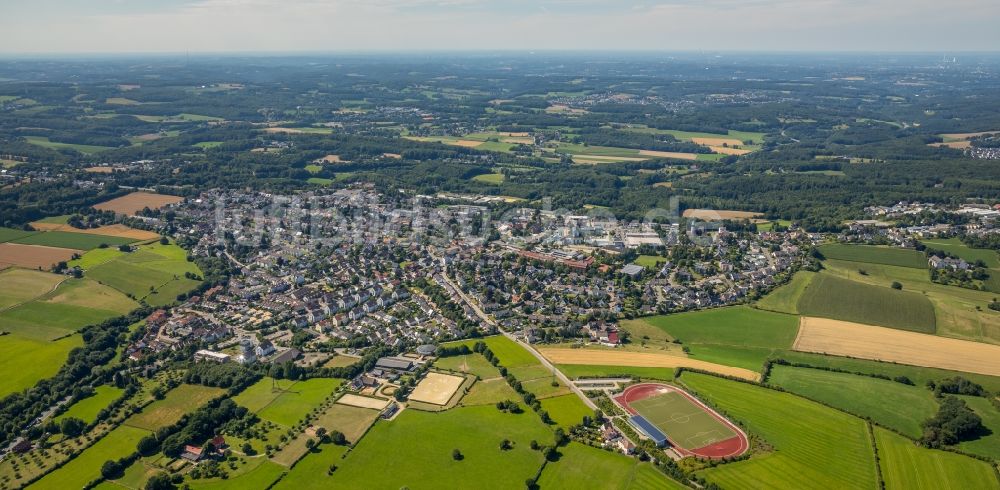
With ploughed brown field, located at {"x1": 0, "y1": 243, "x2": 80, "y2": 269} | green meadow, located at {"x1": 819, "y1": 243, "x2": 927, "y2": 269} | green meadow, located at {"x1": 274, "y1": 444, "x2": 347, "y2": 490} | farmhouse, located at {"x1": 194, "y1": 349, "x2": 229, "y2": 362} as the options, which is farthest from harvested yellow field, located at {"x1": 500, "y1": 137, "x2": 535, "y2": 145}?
green meadow, located at {"x1": 274, "y1": 444, "x2": 347, "y2": 490}

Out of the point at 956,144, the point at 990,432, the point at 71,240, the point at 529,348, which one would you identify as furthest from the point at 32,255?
the point at 956,144

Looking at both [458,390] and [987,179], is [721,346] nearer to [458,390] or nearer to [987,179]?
[458,390]

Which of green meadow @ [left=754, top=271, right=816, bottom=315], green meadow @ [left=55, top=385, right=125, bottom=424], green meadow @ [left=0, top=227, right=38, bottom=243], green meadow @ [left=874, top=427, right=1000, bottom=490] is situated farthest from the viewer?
green meadow @ [left=0, top=227, right=38, bottom=243]

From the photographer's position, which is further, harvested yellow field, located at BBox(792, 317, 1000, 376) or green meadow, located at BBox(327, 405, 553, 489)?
harvested yellow field, located at BBox(792, 317, 1000, 376)

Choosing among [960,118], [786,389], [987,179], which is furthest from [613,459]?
[960,118]

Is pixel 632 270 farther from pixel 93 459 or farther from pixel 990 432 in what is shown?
pixel 93 459

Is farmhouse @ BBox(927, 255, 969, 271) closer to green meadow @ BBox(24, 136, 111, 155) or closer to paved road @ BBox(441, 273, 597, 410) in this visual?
paved road @ BBox(441, 273, 597, 410)
